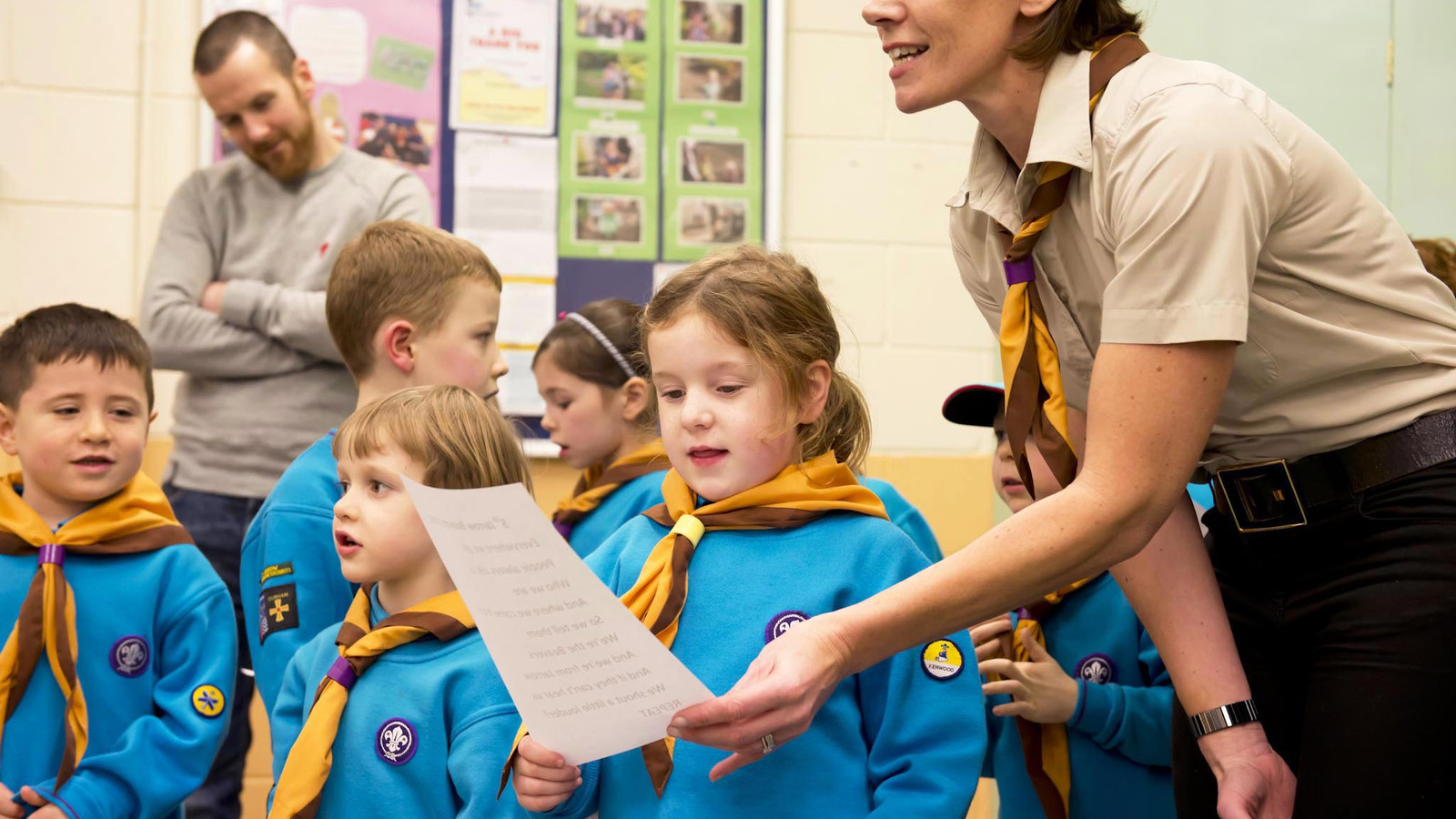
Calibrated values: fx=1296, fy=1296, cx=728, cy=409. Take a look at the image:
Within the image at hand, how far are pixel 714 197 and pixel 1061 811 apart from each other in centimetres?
187

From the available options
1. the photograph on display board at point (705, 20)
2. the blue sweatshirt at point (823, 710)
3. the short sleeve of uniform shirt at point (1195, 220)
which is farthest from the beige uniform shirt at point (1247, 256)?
the photograph on display board at point (705, 20)

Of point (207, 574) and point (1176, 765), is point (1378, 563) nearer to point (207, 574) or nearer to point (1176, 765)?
point (1176, 765)

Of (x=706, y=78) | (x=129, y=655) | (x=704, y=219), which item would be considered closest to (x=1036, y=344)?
(x=129, y=655)

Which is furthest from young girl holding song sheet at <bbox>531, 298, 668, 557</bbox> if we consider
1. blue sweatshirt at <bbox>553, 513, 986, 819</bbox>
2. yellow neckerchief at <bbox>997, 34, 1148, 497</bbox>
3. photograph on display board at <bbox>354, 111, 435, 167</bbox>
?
yellow neckerchief at <bbox>997, 34, 1148, 497</bbox>

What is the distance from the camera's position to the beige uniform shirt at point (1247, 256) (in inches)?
43.8

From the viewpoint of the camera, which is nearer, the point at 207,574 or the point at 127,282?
the point at 207,574

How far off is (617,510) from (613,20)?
4.95ft

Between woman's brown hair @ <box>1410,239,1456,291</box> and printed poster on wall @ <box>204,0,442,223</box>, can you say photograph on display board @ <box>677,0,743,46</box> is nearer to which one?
printed poster on wall @ <box>204,0,442,223</box>

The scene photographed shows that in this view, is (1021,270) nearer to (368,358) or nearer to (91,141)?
(368,358)

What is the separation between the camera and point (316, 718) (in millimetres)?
1533

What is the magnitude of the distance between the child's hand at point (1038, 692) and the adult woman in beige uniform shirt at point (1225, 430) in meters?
0.41

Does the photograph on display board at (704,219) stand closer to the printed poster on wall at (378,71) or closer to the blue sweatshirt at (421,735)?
the printed poster on wall at (378,71)

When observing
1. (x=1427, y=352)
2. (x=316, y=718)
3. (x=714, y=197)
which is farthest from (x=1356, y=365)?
(x=714, y=197)

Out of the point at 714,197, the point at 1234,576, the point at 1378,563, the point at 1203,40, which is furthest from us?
the point at 714,197
